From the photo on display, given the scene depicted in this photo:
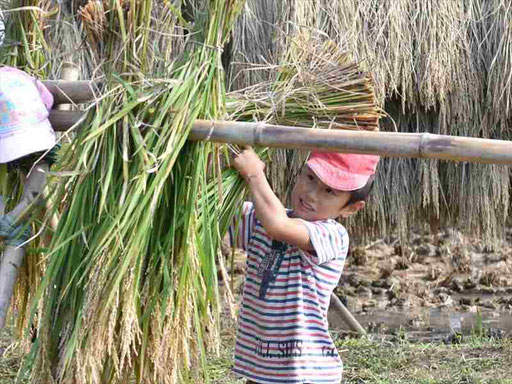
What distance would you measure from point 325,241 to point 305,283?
144 mm

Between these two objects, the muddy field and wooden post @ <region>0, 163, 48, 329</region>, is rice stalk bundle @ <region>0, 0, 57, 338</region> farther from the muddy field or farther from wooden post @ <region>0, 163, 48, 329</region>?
the muddy field

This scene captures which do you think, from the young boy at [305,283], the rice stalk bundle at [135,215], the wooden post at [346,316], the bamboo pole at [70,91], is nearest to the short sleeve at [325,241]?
the young boy at [305,283]

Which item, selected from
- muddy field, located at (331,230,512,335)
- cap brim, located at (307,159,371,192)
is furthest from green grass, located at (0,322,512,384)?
cap brim, located at (307,159,371,192)

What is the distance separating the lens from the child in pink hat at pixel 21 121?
8.63 feet

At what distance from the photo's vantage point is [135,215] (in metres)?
2.51

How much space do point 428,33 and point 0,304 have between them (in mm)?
2971

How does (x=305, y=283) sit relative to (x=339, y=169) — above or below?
below

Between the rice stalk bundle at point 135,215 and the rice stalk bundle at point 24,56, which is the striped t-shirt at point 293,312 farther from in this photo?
the rice stalk bundle at point 24,56

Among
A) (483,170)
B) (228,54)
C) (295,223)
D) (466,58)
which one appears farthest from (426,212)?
(295,223)

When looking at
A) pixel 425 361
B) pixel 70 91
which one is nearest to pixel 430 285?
pixel 425 361

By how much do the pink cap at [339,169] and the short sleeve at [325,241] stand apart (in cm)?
11

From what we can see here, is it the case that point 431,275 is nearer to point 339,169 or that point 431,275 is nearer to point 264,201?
point 339,169

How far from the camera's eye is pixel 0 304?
2693 millimetres

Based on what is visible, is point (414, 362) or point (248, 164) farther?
point (414, 362)
